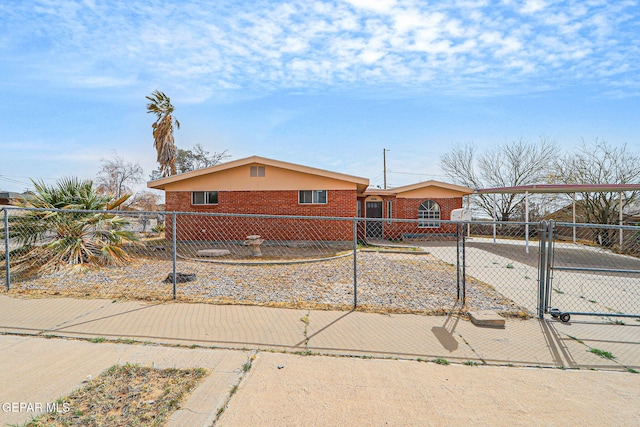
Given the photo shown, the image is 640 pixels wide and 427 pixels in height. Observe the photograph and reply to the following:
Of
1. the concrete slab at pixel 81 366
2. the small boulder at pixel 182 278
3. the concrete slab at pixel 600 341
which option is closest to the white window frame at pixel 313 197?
the small boulder at pixel 182 278

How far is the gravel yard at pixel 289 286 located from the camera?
221 inches

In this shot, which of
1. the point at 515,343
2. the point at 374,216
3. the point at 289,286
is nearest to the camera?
the point at 515,343

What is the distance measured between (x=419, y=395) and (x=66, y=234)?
918cm

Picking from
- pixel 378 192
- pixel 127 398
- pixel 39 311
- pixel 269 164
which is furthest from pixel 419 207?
pixel 127 398

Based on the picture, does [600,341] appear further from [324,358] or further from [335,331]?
[324,358]

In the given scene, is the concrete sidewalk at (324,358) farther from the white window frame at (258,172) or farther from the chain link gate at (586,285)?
the white window frame at (258,172)

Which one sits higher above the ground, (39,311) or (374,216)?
(374,216)

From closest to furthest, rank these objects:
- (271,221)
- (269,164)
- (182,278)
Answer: (182,278) → (269,164) → (271,221)

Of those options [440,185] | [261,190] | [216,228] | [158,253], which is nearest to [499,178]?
[440,185]

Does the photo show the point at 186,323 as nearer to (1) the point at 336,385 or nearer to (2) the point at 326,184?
(1) the point at 336,385

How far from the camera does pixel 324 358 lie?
11.3 feet

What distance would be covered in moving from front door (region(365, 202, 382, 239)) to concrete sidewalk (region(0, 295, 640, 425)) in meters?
13.6

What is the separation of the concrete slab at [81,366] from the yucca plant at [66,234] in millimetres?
4523

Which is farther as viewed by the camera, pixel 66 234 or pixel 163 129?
pixel 163 129
